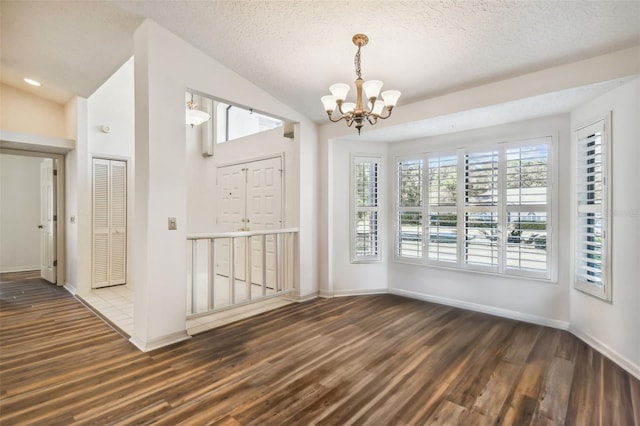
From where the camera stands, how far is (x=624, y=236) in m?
2.56

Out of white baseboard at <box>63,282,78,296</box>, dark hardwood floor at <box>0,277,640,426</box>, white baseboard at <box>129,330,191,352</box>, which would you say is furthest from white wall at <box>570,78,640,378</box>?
white baseboard at <box>63,282,78,296</box>

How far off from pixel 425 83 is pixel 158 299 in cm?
347

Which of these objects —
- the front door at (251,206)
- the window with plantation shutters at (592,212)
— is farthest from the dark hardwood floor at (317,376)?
the front door at (251,206)

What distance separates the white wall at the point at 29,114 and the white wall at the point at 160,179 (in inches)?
127

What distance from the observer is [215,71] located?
3273mm

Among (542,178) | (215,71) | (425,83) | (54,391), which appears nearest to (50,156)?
(215,71)

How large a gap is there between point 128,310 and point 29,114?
11.7ft

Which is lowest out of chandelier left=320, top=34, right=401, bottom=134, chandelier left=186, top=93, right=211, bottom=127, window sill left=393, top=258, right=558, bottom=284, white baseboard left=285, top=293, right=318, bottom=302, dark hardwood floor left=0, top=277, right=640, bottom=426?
dark hardwood floor left=0, top=277, right=640, bottom=426

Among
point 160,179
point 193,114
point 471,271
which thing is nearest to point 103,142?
point 193,114

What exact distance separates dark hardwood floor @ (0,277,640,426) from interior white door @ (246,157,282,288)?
146 centimetres

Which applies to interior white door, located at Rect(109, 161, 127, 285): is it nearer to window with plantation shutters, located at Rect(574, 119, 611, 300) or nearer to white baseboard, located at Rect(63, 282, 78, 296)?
white baseboard, located at Rect(63, 282, 78, 296)

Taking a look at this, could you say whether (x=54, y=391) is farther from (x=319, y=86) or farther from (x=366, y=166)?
(x=366, y=166)

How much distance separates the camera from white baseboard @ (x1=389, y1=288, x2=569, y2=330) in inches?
132

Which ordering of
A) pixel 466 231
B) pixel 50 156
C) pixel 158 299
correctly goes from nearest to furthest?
1. pixel 158 299
2. pixel 466 231
3. pixel 50 156
